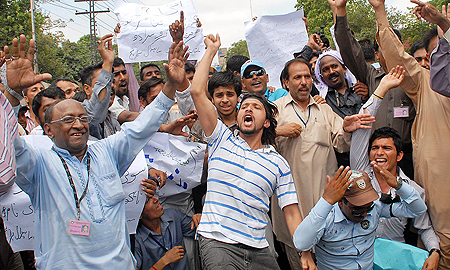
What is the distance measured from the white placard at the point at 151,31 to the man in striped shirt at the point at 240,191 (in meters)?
2.03

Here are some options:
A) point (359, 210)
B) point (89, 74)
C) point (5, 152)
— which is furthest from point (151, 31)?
point (5, 152)

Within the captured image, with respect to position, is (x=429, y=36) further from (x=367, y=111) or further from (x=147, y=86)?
(x=147, y=86)

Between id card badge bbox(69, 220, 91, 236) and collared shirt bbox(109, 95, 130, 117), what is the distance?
212cm

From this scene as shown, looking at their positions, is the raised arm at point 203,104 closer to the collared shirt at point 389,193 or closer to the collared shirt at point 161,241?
the collared shirt at point 161,241

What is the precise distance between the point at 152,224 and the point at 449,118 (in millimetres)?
2918

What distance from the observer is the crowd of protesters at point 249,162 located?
277cm

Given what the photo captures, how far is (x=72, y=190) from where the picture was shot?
2.75 meters

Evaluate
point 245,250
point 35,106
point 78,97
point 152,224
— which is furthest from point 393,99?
point 35,106

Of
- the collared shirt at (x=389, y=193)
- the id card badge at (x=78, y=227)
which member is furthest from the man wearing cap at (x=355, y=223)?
the id card badge at (x=78, y=227)

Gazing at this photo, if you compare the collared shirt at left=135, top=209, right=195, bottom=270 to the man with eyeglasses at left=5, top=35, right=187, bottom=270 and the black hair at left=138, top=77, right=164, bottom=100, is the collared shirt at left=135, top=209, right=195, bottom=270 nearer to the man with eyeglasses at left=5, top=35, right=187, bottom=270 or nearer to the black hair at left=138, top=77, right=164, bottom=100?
the man with eyeglasses at left=5, top=35, right=187, bottom=270

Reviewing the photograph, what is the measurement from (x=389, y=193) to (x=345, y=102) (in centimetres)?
120

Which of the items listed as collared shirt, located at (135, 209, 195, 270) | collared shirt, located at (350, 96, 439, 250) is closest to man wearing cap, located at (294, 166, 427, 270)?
collared shirt, located at (350, 96, 439, 250)

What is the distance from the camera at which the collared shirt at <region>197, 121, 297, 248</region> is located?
2996 mm

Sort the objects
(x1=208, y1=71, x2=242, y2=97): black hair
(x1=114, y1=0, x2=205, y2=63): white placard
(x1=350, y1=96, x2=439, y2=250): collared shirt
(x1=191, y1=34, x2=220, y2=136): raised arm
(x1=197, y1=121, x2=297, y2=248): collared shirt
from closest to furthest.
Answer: (x1=197, y1=121, x2=297, y2=248): collared shirt → (x1=191, y1=34, x2=220, y2=136): raised arm → (x1=350, y1=96, x2=439, y2=250): collared shirt → (x1=208, y1=71, x2=242, y2=97): black hair → (x1=114, y1=0, x2=205, y2=63): white placard
